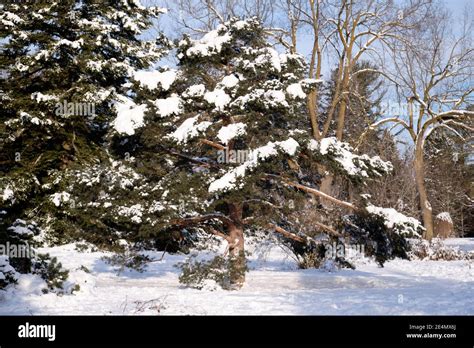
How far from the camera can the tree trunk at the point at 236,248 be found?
1049cm

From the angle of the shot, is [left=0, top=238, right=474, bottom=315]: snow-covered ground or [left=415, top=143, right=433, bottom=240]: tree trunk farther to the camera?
[left=415, top=143, right=433, bottom=240]: tree trunk

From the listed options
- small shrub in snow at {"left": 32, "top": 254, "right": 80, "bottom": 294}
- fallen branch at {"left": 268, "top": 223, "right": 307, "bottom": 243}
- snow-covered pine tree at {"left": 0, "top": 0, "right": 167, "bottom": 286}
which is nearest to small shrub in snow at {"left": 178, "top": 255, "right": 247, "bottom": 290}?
fallen branch at {"left": 268, "top": 223, "right": 307, "bottom": 243}

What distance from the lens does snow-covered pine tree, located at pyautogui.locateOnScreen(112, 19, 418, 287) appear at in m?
10.0

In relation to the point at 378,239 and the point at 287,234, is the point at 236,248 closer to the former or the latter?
the point at 287,234

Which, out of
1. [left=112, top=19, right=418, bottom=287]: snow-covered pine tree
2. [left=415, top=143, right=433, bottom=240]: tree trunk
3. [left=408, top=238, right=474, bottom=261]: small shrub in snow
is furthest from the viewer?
[left=415, top=143, right=433, bottom=240]: tree trunk

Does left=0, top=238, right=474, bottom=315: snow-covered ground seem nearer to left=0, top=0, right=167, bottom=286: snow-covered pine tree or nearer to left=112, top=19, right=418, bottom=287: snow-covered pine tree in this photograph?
left=112, top=19, right=418, bottom=287: snow-covered pine tree

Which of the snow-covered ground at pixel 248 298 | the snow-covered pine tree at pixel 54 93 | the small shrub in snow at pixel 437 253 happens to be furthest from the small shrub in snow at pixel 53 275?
the small shrub in snow at pixel 437 253

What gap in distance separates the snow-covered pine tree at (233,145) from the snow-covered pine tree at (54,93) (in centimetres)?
597

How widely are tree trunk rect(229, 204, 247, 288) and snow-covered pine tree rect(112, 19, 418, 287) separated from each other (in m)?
0.02
